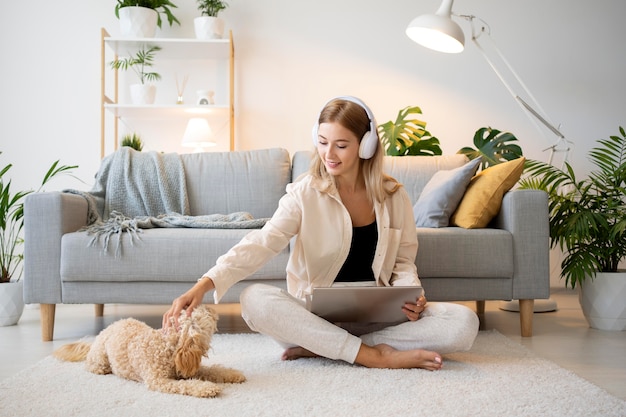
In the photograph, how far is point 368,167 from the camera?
6.70 ft

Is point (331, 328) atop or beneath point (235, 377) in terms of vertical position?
atop

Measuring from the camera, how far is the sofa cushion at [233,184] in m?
3.19

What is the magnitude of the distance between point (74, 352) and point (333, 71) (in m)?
2.87

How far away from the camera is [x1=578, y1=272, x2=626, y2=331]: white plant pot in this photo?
8.98ft

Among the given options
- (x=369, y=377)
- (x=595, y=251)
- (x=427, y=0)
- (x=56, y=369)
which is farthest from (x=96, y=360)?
(x=427, y=0)

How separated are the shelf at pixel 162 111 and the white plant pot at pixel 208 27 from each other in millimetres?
447

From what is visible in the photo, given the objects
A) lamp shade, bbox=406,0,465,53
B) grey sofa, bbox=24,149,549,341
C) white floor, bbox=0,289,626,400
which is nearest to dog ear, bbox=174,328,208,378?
white floor, bbox=0,289,626,400

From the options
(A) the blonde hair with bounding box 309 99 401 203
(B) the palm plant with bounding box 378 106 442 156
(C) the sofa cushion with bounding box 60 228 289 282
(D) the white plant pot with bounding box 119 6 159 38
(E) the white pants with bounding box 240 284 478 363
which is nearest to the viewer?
(E) the white pants with bounding box 240 284 478 363

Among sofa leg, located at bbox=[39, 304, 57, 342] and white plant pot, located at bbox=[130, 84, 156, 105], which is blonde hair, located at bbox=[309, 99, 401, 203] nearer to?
sofa leg, located at bbox=[39, 304, 57, 342]

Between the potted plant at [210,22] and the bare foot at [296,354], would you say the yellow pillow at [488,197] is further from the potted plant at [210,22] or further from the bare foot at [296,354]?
the potted plant at [210,22]

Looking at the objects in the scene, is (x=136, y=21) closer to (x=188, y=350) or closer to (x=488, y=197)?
(x=488, y=197)

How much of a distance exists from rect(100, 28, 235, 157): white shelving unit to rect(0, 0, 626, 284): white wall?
0.11m

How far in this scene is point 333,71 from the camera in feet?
14.3

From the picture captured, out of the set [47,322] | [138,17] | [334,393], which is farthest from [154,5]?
[334,393]
